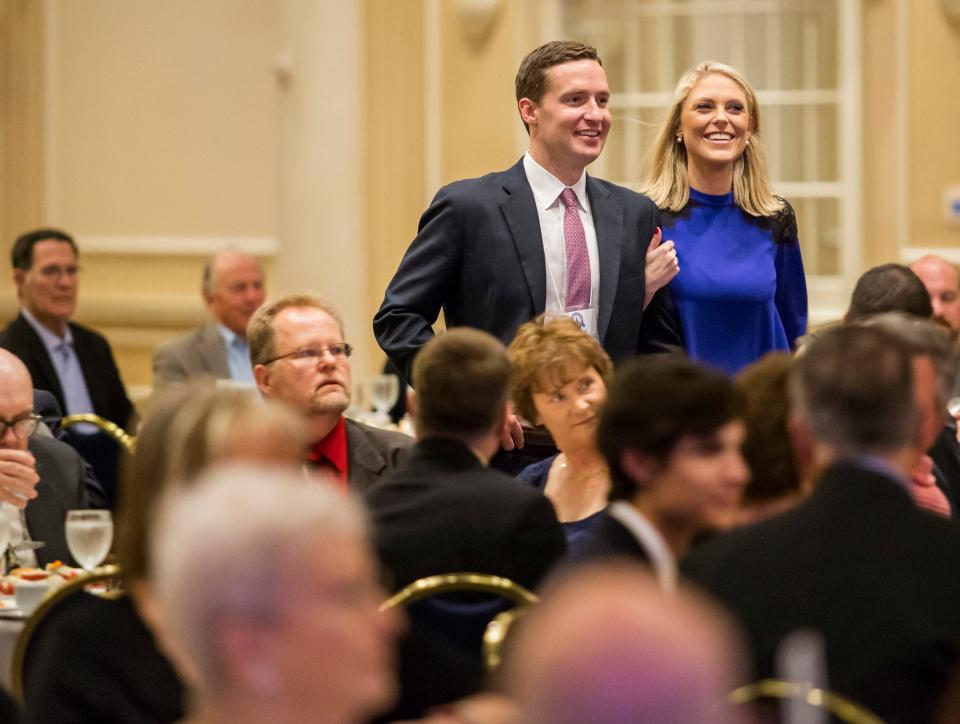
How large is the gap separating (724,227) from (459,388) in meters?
1.48

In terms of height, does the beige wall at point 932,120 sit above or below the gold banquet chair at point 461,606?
above

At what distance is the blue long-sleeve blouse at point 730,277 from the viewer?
12.8ft

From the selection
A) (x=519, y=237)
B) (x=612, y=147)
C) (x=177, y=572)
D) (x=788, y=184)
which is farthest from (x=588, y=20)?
(x=177, y=572)

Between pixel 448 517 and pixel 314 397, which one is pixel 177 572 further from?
pixel 314 397

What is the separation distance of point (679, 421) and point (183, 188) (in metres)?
6.40

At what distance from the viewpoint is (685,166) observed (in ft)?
13.2

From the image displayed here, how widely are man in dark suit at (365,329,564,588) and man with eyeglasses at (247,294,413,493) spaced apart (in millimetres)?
868

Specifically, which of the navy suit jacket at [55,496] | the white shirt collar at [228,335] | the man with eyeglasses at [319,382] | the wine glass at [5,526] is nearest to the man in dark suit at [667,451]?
the man with eyeglasses at [319,382]

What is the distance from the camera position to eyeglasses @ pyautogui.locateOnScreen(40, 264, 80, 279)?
21.6 feet

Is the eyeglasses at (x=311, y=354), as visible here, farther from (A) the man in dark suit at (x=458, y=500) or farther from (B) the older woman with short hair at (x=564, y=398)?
(A) the man in dark suit at (x=458, y=500)

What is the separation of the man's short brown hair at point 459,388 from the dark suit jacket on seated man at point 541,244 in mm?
957

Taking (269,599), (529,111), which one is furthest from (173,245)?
(269,599)

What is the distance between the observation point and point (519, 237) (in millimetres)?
3725

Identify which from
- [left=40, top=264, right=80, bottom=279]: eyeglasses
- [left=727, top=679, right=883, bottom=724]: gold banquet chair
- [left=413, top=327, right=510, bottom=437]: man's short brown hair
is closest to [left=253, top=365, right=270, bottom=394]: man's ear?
[left=413, top=327, right=510, bottom=437]: man's short brown hair
